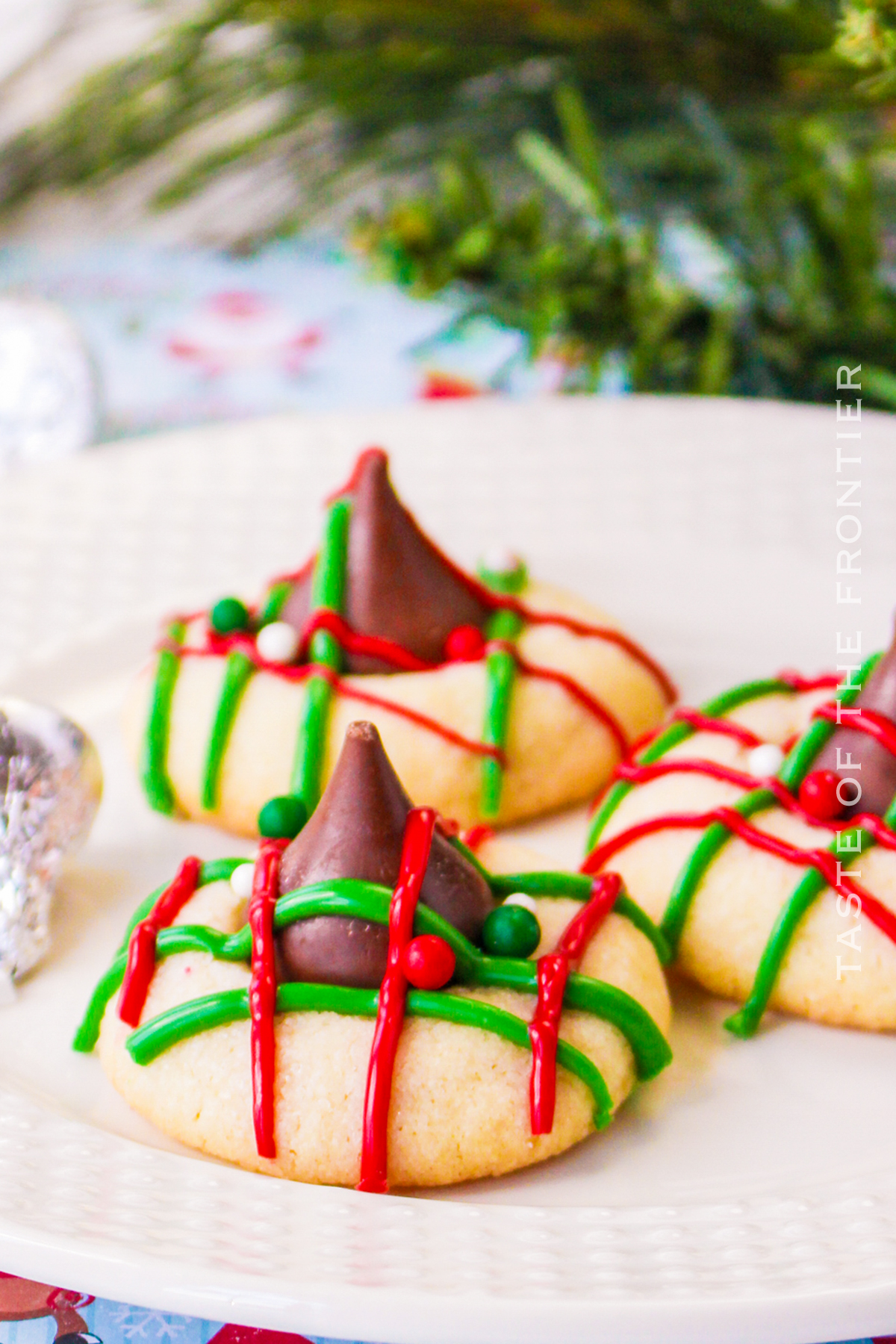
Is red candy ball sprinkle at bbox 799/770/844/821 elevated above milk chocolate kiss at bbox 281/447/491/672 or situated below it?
below

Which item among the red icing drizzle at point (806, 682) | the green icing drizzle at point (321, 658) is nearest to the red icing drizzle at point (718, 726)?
the red icing drizzle at point (806, 682)

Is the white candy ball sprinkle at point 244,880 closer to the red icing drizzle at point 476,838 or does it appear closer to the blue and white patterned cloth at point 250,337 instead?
the red icing drizzle at point 476,838

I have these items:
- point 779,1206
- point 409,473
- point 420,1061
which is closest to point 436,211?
point 409,473

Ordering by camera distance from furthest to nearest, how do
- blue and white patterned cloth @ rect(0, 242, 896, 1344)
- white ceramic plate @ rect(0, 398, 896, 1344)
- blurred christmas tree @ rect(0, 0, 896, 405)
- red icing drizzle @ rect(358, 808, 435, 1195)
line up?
blue and white patterned cloth @ rect(0, 242, 896, 1344) < blurred christmas tree @ rect(0, 0, 896, 405) < red icing drizzle @ rect(358, 808, 435, 1195) < white ceramic plate @ rect(0, 398, 896, 1344)

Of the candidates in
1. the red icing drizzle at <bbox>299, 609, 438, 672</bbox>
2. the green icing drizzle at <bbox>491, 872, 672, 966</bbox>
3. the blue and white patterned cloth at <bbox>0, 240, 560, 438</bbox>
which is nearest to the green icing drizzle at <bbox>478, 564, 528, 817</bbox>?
the red icing drizzle at <bbox>299, 609, 438, 672</bbox>

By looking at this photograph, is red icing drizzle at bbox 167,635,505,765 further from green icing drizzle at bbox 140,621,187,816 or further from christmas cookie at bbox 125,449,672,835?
green icing drizzle at bbox 140,621,187,816

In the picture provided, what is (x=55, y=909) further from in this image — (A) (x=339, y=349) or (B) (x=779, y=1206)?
(A) (x=339, y=349)

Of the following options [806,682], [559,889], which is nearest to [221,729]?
[559,889]
